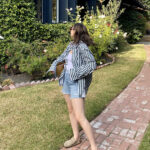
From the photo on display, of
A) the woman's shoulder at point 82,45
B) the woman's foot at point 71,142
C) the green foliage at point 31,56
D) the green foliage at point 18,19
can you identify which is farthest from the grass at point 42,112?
the green foliage at point 18,19

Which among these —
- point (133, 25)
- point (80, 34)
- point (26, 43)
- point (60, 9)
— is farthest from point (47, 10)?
point (133, 25)

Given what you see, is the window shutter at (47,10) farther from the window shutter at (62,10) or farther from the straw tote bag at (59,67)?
the straw tote bag at (59,67)

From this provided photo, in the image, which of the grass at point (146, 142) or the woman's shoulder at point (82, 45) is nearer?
the woman's shoulder at point (82, 45)

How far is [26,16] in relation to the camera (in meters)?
7.73

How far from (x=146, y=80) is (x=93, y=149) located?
465cm

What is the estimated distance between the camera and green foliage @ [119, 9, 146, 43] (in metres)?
16.4

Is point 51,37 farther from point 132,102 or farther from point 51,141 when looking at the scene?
point 51,141

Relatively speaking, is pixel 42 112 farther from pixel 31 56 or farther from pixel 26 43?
pixel 26 43

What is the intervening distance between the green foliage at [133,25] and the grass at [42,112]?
10.1 meters

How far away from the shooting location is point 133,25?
16547mm

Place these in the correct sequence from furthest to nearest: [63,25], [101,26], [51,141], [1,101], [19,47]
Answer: [63,25], [101,26], [19,47], [1,101], [51,141]

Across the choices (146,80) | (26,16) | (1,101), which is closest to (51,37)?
(26,16)

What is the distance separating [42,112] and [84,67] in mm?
2001

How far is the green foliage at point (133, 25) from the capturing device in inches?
645
